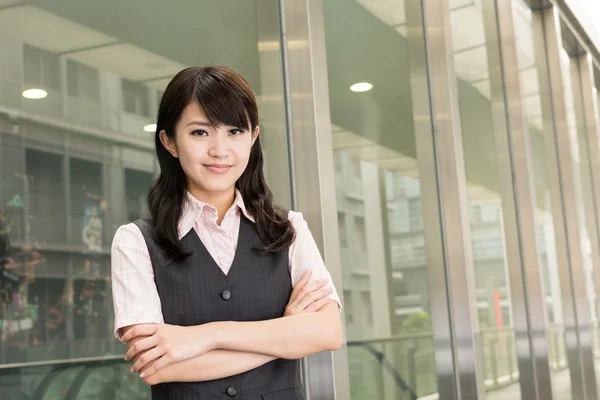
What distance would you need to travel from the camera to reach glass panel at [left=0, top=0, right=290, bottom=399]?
175 cm

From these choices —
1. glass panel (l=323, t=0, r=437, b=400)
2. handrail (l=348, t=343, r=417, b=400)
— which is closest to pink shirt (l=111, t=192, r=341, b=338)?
glass panel (l=323, t=0, r=437, b=400)

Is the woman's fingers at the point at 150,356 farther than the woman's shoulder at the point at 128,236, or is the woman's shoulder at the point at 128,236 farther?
the woman's shoulder at the point at 128,236

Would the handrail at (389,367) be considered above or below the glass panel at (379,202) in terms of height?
below

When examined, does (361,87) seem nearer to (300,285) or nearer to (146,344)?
(300,285)

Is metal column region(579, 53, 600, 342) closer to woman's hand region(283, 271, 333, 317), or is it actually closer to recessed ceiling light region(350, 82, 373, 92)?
recessed ceiling light region(350, 82, 373, 92)

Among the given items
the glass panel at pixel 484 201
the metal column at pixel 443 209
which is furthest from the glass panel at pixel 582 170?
the metal column at pixel 443 209

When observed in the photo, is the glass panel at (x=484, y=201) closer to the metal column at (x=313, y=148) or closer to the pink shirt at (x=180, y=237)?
the metal column at (x=313, y=148)

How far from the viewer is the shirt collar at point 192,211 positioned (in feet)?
4.85

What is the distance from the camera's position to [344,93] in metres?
3.00

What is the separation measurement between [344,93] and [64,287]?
1.51 meters

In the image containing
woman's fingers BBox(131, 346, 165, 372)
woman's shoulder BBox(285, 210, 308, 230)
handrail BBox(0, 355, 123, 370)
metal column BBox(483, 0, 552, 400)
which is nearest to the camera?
woman's fingers BBox(131, 346, 165, 372)

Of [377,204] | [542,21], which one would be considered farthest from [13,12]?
[542,21]

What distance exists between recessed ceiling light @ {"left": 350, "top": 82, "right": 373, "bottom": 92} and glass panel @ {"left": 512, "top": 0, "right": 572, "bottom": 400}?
2.25m

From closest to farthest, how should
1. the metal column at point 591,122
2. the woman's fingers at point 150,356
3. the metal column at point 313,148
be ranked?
1. the woman's fingers at point 150,356
2. the metal column at point 313,148
3. the metal column at point 591,122
